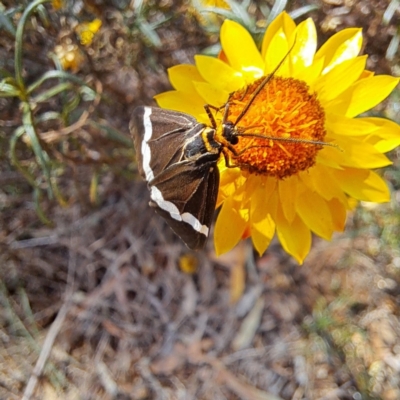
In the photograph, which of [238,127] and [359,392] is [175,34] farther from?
[359,392]

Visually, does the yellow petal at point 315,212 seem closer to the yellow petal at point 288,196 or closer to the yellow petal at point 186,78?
the yellow petal at point 288,196

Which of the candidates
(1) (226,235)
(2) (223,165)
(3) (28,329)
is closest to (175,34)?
(2) (223,165)

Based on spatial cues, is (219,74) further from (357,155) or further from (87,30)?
(87,30)

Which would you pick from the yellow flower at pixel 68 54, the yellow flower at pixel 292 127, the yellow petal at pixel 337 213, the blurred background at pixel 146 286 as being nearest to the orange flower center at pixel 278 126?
the yellow flower at pixel 292 127

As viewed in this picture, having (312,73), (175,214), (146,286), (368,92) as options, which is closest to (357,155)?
(368,92)

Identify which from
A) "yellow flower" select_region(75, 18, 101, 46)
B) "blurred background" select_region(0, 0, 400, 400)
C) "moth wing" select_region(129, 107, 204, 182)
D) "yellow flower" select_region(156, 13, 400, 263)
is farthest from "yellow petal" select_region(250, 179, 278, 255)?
"yellow flower" select_region(75, 18, 101, 46)

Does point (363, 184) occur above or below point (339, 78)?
below
